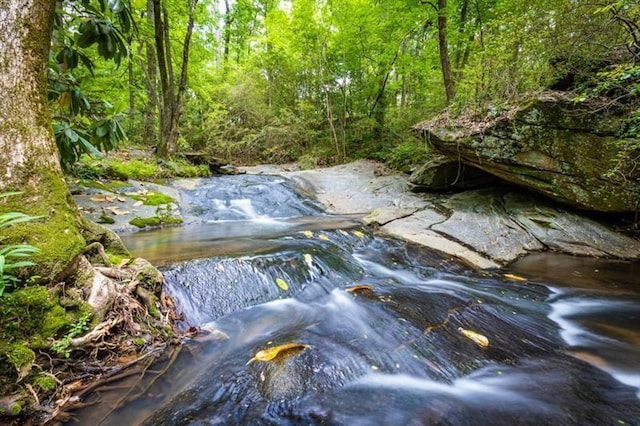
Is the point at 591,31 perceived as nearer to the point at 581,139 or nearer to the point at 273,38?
the point at 581,139

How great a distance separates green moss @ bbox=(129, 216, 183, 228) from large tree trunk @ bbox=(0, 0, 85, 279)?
13.5ft

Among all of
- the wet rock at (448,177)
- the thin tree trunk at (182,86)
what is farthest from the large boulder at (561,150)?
the thin tree trunk at (182,86)

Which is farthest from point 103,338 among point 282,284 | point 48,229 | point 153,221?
point 153,221

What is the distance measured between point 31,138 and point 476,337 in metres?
3.73

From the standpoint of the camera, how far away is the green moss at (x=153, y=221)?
594cm

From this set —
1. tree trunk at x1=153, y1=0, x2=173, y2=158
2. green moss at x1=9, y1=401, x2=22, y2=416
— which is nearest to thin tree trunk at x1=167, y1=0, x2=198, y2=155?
tree trunk at x1=153, y1=0, x2=173, y2=158

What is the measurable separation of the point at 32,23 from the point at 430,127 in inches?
261

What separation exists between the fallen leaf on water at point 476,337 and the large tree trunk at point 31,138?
3.20 metres

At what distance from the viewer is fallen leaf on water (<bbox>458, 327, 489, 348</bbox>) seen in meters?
2.77

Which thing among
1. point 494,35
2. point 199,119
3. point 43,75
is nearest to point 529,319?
point 43,75

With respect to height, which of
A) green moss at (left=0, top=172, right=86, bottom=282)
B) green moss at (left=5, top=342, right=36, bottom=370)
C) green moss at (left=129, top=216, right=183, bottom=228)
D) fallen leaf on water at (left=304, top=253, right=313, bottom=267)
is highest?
green moss at (left=0, top=172, right=86, bottom=282)

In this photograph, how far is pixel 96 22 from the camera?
2.48m

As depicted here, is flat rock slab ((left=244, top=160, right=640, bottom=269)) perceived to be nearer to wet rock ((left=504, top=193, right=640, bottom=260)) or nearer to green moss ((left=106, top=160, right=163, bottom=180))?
wet rock ((left=504, top=193, right=640, bottom=260))

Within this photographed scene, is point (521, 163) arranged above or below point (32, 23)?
below
